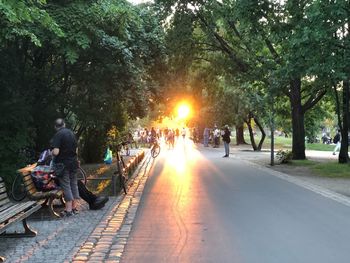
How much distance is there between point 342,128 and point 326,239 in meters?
18.0

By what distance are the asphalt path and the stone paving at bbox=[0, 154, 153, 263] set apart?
228 mm

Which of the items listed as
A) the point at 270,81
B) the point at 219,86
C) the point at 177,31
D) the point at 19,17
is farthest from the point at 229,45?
the point at 19,17

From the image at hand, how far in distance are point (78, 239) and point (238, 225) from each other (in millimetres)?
2579

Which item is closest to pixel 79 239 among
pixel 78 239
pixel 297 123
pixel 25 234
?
pixel 78 239

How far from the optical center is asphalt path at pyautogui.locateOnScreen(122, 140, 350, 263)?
668 cm

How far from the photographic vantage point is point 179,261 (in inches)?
248

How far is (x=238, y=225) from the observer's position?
8.57m

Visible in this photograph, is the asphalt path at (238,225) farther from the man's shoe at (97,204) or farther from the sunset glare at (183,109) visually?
the sunset glare at (183,109)

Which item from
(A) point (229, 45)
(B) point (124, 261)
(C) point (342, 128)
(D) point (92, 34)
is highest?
(A) point (229, 45)

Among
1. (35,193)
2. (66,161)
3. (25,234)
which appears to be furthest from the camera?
(66,161)

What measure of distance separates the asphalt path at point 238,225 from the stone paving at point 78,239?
9.0 inches

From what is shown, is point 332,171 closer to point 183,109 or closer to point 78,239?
point 78,239

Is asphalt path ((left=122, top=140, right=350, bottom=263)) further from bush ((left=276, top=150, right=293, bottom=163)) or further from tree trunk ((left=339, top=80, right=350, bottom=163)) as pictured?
tree trunk ((left=339, top=80, right=350, bottom=163))

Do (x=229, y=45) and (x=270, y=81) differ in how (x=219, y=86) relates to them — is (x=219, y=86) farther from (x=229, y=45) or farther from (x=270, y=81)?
(x=270, y=81)
